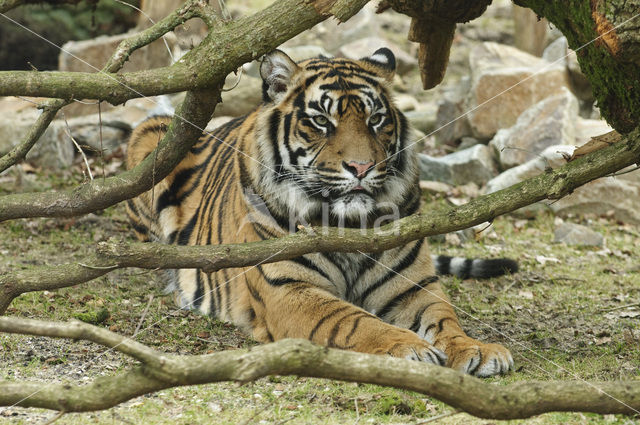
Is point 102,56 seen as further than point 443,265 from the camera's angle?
Yes

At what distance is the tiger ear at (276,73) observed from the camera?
463 cm

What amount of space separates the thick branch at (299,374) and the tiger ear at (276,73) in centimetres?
246

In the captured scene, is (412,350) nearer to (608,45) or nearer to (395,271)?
(395,271)

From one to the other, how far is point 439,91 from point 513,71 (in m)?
2.60

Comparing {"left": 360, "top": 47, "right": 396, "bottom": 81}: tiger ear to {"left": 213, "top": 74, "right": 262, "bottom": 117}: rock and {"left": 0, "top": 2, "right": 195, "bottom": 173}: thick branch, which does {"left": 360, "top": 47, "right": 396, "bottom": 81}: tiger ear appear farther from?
{"left": 213, "top": 74, "right": 262, "bottom": 117}: rock

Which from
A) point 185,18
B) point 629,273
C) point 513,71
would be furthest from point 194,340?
point 513,71

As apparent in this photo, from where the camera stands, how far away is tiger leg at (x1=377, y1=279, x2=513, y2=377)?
3.89 meters

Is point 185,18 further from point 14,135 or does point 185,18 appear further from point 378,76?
point 14,135

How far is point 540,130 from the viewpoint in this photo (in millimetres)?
8406

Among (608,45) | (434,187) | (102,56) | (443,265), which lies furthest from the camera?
(102,56)

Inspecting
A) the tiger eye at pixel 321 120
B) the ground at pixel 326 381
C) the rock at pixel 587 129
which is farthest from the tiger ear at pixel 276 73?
the rock at pixel 587 129

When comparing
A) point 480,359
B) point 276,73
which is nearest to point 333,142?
point 276,73

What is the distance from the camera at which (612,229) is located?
296 inches

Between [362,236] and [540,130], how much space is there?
5.46m
